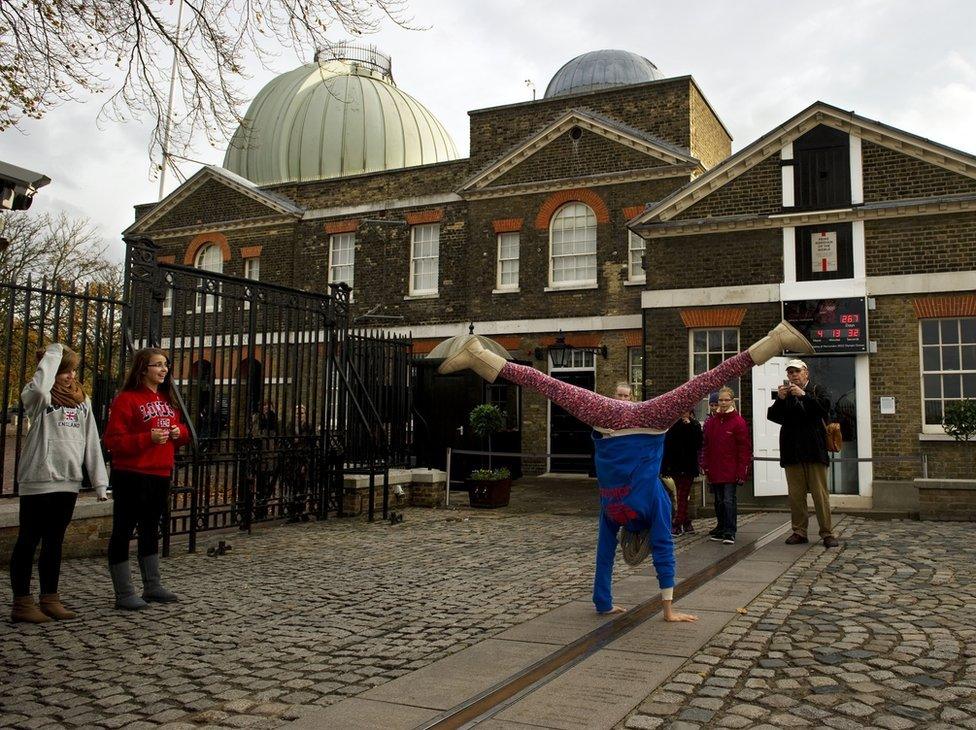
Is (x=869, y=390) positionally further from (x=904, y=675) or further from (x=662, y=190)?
(x=904, y=675)

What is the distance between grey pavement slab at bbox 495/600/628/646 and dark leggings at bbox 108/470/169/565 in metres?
2.69

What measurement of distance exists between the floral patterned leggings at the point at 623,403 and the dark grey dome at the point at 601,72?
884 inches

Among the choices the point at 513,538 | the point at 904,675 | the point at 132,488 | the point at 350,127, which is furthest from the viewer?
A: the point at 350,127

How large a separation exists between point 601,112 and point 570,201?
2398 mm

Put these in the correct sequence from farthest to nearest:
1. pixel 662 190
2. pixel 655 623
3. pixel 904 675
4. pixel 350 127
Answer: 1. pixel 350 127
2. pixel 662 190
3. pixel 655 623
4. pixel 904 675

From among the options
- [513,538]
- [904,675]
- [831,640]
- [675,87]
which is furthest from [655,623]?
[675,87]

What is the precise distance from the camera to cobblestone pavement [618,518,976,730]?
12.3 ft

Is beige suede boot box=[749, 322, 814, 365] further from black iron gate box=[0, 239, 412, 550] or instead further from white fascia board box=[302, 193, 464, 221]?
white fascia board box=[302, 193, 464, 221]

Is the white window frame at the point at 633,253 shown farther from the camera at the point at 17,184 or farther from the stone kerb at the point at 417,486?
the camera at the point at 17,184

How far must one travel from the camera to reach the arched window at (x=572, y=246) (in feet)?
65.5

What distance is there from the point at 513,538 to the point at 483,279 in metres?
11.8

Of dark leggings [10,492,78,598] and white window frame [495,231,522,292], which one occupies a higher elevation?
white window frame [495,231,522,292]

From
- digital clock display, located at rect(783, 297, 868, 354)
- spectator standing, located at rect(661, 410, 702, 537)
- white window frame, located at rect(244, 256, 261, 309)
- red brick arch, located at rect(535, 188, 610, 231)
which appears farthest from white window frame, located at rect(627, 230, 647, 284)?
white window frame, located at rect(244, 256, 261, 309)

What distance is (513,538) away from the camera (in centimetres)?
995
